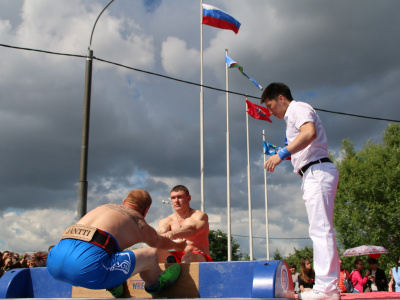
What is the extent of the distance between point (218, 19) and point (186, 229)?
15.0 m

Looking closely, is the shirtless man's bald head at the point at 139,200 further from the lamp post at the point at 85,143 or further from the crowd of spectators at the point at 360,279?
the crowd of spectators at the point at 360,279

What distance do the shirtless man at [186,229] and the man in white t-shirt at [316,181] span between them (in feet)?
5.75

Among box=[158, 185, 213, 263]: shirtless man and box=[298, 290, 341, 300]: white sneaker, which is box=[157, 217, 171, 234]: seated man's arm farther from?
box=[298, 290, 341, 300]: white sneaker

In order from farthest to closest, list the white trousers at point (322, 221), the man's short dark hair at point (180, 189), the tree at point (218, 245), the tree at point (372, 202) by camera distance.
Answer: the tree at point (218, 245)
the tree at point (372, 202)
the man's short dark hair at point (180, 189)
the white trousers at point (322, 221)

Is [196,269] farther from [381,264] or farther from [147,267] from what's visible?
[381,264]

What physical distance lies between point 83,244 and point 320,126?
8.08 feet

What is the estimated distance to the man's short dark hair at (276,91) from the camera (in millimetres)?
4238

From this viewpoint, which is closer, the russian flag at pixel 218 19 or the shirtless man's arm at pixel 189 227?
the shirtless man's arm at pixel 189 227

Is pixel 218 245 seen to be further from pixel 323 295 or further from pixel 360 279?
pixel 323 295

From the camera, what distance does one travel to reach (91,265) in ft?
10.9

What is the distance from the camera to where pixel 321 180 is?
367 cm

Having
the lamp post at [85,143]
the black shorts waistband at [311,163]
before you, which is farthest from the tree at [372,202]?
the black shorts waistband at [311,163]

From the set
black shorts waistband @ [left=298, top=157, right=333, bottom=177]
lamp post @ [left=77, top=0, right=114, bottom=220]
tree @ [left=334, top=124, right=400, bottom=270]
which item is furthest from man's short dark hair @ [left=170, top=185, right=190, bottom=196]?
tree @ [left=334, top=124, right=400, bottom=270]

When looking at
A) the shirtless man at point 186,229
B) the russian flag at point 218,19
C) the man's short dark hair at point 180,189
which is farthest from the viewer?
the russian flag at point 218,19
